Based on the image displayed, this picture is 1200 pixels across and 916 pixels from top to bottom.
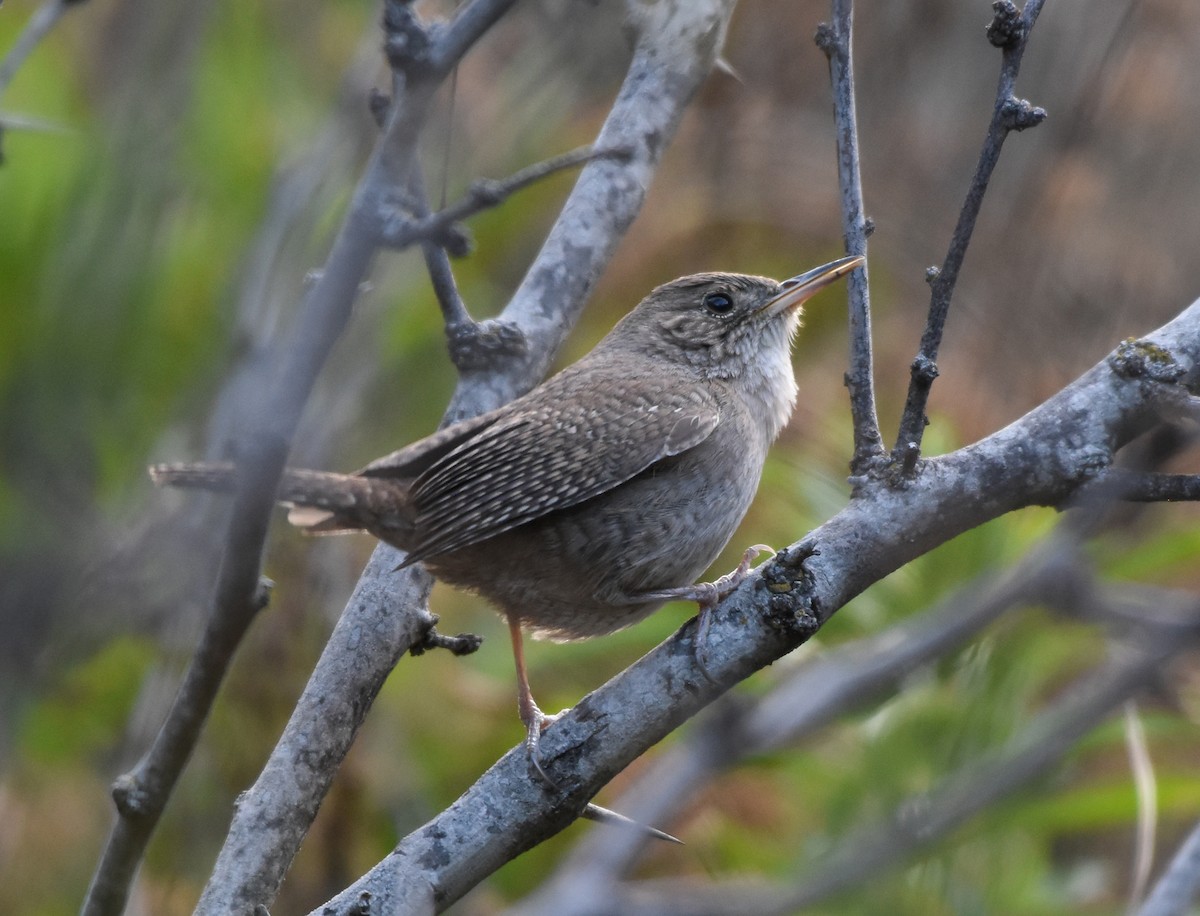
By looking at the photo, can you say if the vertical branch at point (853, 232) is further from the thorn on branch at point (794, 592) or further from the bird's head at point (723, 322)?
the bird's head at point (723, 322)

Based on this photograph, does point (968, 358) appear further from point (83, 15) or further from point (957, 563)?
point (83, 15)

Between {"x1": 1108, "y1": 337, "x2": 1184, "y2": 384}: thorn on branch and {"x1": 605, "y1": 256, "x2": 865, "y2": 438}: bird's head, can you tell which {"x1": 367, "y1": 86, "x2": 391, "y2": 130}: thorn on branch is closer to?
{"x1": 605, "y1": 256, "x2": 865, "y2": 438}: bird's head

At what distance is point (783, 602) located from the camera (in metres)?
2.12

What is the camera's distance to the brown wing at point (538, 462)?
297 cm

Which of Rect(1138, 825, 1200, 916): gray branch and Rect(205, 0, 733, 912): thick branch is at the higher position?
Rect(205, 0, 733, 912): thick branch

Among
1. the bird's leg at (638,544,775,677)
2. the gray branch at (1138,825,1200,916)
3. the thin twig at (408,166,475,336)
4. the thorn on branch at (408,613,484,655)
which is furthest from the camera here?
the thin twig at (408,166,475,336)

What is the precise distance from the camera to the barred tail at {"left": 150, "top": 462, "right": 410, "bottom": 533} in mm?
2855

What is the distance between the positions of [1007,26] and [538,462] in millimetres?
1393

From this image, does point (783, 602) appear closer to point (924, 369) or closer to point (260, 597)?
point (924, 369)

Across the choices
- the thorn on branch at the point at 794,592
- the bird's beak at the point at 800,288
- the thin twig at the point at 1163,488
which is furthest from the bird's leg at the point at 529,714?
the bird's beak at the point at 800,288

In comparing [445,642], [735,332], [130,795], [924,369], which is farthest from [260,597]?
[735,332]

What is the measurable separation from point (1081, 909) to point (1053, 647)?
0.75m

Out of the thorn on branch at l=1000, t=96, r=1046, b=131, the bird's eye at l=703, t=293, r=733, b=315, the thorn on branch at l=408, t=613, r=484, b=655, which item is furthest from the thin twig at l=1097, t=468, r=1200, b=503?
the bird's eye at l=703, t=293, r=733, b=315

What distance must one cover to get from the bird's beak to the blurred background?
74cm
